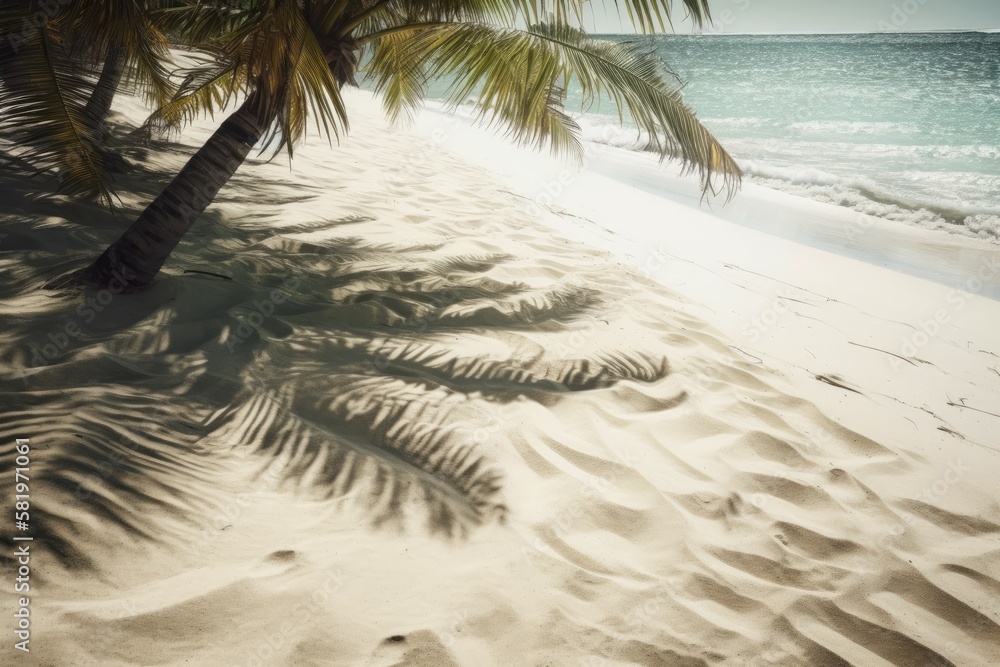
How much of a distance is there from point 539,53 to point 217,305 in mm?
2271

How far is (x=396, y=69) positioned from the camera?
3.73 meters

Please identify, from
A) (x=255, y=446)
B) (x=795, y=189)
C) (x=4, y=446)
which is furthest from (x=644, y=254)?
(x=795, y=189)

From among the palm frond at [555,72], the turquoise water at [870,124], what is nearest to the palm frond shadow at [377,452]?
the palm frond at [555,72]

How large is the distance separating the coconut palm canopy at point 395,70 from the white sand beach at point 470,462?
1.88ft

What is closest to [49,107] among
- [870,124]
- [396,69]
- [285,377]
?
[285,377]

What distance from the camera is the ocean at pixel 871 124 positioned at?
953 cm

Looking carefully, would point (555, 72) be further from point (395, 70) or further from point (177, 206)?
point (177, 206)

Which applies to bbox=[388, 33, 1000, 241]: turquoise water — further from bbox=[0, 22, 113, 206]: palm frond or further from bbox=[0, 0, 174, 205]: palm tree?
bbox=[0, 22, 113, 206]: palm frond

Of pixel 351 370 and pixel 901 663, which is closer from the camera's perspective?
pixel 901 663

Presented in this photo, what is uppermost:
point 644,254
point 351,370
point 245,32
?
point 245,32

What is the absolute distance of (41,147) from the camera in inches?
99.0

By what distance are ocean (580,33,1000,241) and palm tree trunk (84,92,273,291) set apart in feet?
7.75

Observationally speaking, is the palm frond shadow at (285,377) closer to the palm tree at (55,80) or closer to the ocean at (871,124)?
the palm tree at (55,80)

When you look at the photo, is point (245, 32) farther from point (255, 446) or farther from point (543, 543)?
point (543, 543)
